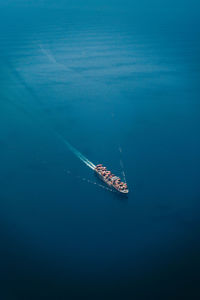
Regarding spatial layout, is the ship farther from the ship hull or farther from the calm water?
the calm water

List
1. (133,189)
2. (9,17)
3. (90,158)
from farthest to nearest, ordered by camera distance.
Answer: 1. (9,17)
2. (90,158)
3. (133,189)

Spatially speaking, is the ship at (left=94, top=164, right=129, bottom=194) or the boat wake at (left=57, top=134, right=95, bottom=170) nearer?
the ship at (left=94, top=164, right=129, bottom=194)

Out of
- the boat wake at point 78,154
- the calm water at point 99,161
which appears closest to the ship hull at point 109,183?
the calm water at point 99,161

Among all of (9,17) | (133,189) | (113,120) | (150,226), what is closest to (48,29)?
(9,17)

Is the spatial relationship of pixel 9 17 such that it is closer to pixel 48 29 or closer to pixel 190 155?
pixel 48 29

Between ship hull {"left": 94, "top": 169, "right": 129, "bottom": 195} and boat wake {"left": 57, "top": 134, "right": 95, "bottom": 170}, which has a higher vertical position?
boat wake {"left": 57, "top": 134, "right": 95, "bottom": 170}

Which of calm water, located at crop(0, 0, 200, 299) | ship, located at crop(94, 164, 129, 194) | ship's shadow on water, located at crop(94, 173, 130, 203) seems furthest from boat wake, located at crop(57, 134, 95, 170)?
ship's shadow on water, located at crop(94, 173, 130, 203)
